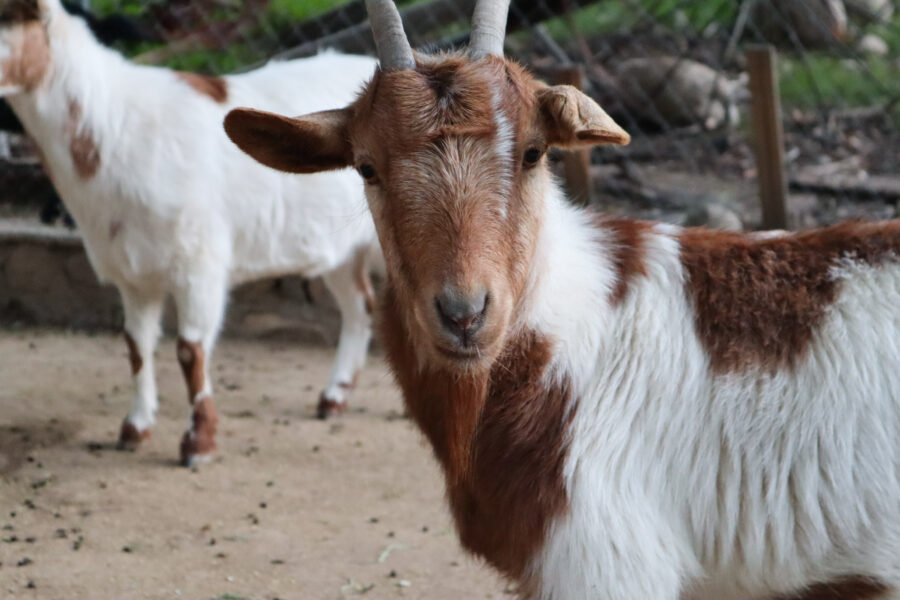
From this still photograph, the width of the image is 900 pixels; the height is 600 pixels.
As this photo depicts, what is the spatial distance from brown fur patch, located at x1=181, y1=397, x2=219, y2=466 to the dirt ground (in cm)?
10

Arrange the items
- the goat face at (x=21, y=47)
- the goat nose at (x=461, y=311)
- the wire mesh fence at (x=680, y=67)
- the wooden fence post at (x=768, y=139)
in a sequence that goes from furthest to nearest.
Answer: the wire mesh fence at (x=680, y=67)
the wooden fence post at (x=768, y=139)
the goat face at (x=21, y=47)
the goat nose at (x=461, y=311)

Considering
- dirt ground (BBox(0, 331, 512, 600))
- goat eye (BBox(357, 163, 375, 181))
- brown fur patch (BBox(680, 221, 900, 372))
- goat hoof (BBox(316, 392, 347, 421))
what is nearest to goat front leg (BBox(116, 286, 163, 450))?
dirt ground (BBox(0, 331, 512, 600))

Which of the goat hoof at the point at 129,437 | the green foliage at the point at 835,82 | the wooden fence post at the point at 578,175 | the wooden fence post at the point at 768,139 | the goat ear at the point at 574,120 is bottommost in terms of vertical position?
the goat hoof at the point at 129,437

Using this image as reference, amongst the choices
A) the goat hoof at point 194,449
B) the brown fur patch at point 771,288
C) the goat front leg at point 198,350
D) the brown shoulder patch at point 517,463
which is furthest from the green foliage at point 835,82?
the brown shoulder patch at point 517,463

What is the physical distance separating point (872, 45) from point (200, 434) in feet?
26.0

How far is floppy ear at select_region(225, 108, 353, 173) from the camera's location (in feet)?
10.5

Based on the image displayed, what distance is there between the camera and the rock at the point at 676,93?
8.62 m

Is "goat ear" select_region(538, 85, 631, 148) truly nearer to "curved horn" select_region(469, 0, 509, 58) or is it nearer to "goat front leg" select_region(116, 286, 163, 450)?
"curved horn" select_region(469, 0, 509, 58)

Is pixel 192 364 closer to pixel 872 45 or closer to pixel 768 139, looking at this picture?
pixel 768 139

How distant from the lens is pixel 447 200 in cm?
288

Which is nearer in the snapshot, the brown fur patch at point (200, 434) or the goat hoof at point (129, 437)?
the brown fur patch at point (200, 434)

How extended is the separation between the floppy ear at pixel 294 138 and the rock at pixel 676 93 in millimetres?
5544

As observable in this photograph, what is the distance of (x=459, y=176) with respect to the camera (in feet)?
9.49

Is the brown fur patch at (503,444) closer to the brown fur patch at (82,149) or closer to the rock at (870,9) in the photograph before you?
the brown fur patch at (82,149)
